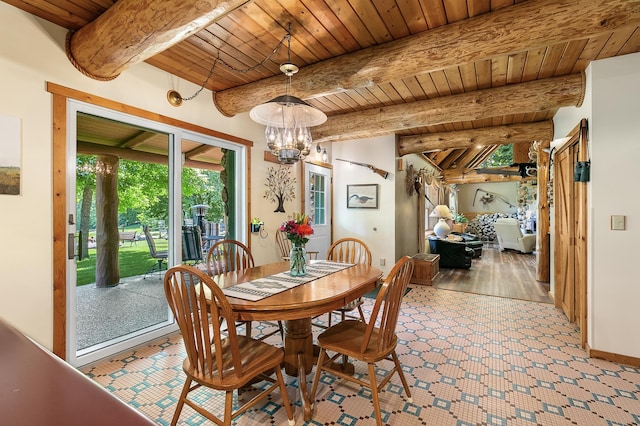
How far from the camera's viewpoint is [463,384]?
2.19 meters

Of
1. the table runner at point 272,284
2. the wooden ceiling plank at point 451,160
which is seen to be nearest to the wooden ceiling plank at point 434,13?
the table runner at point 272,284

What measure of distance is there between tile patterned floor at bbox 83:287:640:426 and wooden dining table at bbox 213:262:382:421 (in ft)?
0.62

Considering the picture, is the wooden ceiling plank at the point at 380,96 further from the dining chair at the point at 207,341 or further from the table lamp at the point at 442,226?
the table lamp at the point at 442,226

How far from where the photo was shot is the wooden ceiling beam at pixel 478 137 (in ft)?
14.5

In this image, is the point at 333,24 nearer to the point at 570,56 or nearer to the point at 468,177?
the point at 570,56

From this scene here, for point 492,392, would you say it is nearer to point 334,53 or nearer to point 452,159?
point 334,53

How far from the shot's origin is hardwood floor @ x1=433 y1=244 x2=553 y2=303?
177 inches

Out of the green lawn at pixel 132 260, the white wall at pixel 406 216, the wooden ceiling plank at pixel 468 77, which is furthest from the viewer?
the white wall at pixel 406 216

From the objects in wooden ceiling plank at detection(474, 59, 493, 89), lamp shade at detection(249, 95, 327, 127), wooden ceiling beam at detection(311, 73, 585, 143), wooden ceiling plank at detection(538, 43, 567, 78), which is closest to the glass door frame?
lamp shade at detection(249, 95, 327, 127)

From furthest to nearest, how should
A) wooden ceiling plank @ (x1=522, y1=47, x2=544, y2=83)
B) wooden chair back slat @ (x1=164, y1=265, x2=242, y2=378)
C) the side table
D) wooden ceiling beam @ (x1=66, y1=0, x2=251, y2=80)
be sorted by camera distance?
the side table
wooden ceiling plank @ (x1=522, y1=47, x2=544, y2=83)
wooden ceiling beam @ (x1=66, y1=0, x2=251, y2=80)
wooden chair back slat @ (x1=164, y1=265, x2=242, y2=378)

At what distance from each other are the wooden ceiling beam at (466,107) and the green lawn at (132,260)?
279cm

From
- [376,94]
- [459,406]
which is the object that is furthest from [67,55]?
[459,406]

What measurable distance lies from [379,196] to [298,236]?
10.7 feet

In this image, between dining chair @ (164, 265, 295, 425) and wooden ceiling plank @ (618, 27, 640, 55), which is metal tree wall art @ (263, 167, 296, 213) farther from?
wooden ceiling plank @ (618, 27, 640, 55)
